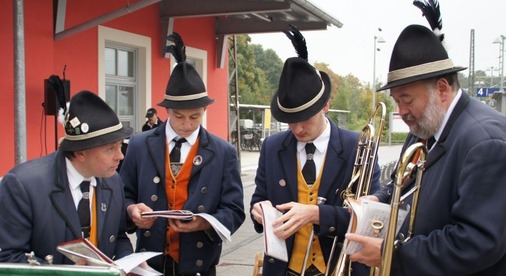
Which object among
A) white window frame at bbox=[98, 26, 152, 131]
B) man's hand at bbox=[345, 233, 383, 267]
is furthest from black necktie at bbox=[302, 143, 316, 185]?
white window frame at bbox=[98, 26, 152, 131]

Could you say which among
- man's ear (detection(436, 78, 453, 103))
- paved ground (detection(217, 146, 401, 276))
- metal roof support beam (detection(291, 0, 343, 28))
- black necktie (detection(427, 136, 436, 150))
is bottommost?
paved ground (detection(217, 146, 401, 276))

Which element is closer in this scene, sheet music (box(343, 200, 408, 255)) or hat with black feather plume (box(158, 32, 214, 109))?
sheet music (box(343, 200, 408, 255))

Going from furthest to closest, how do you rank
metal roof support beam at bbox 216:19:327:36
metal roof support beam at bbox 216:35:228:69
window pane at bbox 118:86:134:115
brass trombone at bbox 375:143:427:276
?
1. metal roof support beam at bbox 216:35:228:69
2. metal roof support beam at bbox 216:19:327:36
3. window pane at bbox 118:86:134:115
4. brass trombone at bbox 375:143:427:276

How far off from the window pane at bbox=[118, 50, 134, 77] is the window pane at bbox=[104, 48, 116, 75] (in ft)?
0.56

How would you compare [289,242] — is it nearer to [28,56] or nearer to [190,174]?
[190,174]

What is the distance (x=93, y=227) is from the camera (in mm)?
2553

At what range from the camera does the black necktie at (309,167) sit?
2896 mm

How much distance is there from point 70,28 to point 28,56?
33.4 inches

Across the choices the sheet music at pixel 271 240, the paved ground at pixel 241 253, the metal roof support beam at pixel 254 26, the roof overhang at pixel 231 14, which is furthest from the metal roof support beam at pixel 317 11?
the sheet music at pixel 271 240

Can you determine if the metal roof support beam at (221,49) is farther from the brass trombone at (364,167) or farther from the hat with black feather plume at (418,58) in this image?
the hat with black feather plume at (418,58)

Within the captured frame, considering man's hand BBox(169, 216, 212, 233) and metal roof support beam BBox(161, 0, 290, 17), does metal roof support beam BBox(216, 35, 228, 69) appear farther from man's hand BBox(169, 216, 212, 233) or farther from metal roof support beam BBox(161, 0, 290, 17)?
man's hand BBox(169, 216, 212, 233)

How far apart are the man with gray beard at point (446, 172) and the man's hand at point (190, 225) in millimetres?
1093

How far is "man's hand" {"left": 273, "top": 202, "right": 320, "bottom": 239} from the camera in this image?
2520mm

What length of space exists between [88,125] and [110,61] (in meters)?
8.03
